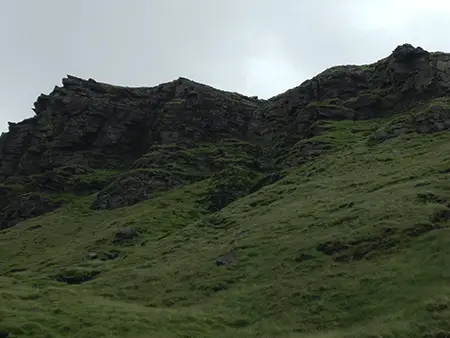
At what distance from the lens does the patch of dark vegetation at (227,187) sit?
104 m

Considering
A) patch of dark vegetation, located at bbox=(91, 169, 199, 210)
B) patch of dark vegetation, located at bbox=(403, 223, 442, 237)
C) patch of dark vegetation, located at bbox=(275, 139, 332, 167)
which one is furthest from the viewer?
patch of dark vegetation, located at bbox=(91, 169, 199, 210)

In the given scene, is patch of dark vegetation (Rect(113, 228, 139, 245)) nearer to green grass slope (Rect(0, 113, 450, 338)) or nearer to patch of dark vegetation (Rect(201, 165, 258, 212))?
green grass slope (Rect(0, 113, 450, 338))

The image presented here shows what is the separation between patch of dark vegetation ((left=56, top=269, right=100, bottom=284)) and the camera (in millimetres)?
61094

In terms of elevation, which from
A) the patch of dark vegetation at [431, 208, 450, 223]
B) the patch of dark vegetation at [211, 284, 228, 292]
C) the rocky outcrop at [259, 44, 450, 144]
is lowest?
the patch of dark vegetation at [211, 284, 228, 292]

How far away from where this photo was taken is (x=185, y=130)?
529 ft

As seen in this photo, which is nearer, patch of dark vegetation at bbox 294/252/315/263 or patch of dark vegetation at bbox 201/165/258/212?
patch of dark vegetation at bbox 294/252/315/263

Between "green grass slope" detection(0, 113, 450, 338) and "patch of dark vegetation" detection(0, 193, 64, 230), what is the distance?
1510 inches

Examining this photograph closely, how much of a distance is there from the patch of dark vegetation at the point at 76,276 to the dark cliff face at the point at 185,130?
42183mm

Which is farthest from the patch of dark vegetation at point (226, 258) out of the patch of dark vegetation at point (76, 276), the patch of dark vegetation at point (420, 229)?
the patch of dark vegetation at point (420, 229)

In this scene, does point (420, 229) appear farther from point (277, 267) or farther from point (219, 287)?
point (219, 287)

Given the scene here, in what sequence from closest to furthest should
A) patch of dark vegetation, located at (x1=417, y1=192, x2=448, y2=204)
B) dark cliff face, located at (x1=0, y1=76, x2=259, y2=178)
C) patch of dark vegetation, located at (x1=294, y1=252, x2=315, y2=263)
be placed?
1. patch of dark vegetation, located at (x1=294, y1=252, x2=315, y2=263)
2. patch of dark vegetation, located at (x1=417, y1=192, x2=448, y2=204)
3. dark cliff face, located at (x1=0, y1=76, x2=259, y2=178)

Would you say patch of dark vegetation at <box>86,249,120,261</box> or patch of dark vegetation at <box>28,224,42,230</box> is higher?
patch of dark vegetation at <box>28,224,42,230</box>

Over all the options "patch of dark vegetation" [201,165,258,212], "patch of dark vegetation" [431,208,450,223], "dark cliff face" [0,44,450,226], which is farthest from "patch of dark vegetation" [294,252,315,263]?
"dark cliff face" [0,44,450,226]

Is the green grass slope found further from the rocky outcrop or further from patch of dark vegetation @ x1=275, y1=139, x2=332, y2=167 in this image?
the rocky outcrop
